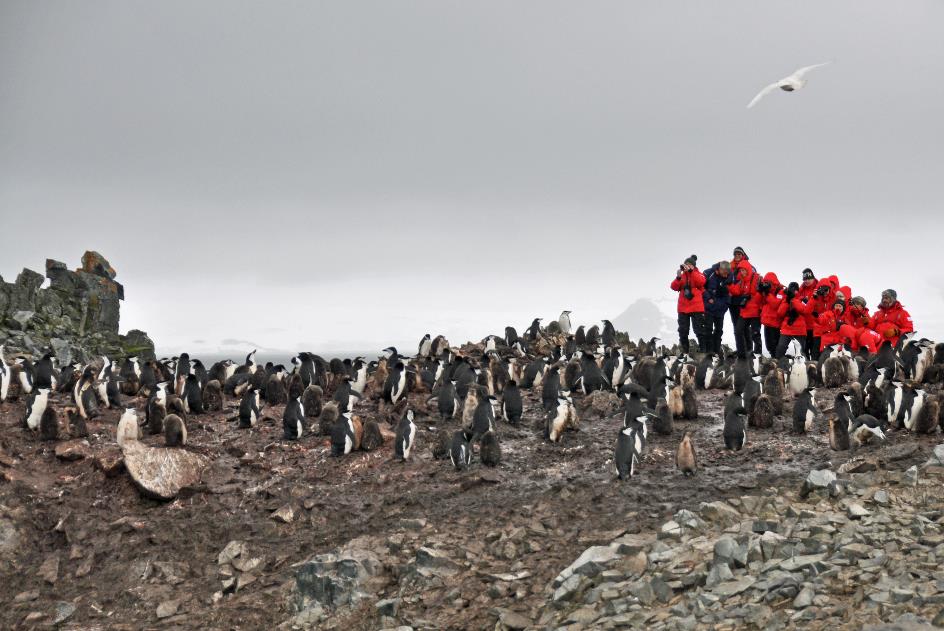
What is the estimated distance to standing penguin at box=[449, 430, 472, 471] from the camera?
1157 cm

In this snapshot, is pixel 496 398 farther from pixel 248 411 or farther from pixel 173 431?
pixel 173 431

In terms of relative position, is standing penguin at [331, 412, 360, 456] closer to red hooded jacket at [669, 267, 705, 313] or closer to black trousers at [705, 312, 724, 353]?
red hooded jacket at [669, 267, 705, 313]

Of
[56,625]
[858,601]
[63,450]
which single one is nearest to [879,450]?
[858,601]

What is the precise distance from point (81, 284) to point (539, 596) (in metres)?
31.3

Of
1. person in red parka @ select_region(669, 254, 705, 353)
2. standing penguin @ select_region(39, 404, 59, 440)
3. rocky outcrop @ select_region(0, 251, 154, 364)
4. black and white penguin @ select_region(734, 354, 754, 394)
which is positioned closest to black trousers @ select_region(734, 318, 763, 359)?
person in red parka @ select_region(669, 254, 705, 353)

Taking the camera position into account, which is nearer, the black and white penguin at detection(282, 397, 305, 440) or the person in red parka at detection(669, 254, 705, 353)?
the black and white penguin at detection(282, 397, 305, 440)

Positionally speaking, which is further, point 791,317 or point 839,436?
point 791,317

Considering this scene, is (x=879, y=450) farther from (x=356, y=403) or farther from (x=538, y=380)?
(x=356, y=403)

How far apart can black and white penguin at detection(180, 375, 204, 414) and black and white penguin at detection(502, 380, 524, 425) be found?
241 inches

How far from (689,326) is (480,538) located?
1403 centimetres

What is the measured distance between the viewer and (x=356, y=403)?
16094 mm

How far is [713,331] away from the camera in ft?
71.9

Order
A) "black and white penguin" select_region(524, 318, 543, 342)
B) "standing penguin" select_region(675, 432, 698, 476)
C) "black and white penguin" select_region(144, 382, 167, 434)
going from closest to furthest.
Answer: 1. "standing penguin" select_region(675, 432, 698, 476)
2. "black and white penguin" select_region(144, 382, 167, 434)
3. "black and white penguin" select_region(524, 318, 543, 342)

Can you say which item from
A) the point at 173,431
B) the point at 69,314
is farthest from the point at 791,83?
the point at 69,314
